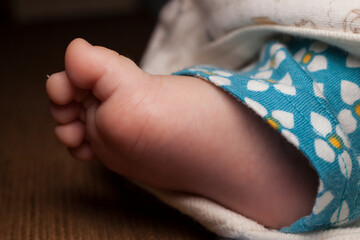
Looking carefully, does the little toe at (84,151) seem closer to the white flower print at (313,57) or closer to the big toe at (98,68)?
the big toe at (98,68)

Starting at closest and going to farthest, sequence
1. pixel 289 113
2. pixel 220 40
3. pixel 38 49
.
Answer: pixel 289 113
pixel 220 40
pixel 38 49

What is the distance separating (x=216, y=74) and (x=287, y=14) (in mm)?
110

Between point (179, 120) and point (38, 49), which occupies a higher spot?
point (179, 120)

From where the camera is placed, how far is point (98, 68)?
457mm

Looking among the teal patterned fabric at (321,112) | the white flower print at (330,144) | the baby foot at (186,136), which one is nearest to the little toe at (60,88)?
the baby foot at (186,136)

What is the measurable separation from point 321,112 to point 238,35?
0.20 metres

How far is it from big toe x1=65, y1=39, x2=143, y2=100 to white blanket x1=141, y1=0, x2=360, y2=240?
16 centimetres

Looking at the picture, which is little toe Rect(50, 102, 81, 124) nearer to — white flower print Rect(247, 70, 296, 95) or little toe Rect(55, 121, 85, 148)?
little toe Rect(55, 121, 85, 148)

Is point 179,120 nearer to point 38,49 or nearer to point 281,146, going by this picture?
point 281,146

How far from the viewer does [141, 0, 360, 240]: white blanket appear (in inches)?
18.9

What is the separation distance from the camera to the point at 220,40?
66 centimetres

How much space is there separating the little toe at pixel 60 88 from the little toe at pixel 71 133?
4 centimetres

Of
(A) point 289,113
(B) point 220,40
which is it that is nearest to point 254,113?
(A) point 289,113

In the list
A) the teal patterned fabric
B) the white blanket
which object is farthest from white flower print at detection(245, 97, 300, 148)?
the white blanket
